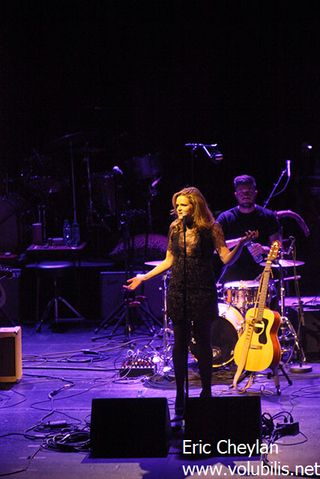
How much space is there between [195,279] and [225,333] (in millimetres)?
2055

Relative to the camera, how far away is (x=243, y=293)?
7.84 m

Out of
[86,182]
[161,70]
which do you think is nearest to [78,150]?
[86,182]

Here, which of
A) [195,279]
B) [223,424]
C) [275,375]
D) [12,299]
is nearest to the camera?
[223,424]

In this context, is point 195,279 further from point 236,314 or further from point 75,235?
point 75,235

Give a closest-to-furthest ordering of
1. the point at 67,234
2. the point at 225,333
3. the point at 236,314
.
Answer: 1. the point at 236,314
2. the point at 225,333
3. the point at 67,234

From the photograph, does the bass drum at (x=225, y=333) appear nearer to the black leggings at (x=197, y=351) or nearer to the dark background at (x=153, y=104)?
the black leggings at (x=197, y=351)

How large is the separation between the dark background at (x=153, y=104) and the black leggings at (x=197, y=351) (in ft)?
17.3

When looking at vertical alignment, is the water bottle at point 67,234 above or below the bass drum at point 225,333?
above

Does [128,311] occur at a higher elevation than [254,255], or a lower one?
lower

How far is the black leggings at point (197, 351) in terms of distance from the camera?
20.0 ft

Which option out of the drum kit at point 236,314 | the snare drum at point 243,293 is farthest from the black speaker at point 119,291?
the snare drum at point 243,293

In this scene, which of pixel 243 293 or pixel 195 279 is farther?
pixel 243 293

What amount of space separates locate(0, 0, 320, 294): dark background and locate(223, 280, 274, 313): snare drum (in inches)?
138

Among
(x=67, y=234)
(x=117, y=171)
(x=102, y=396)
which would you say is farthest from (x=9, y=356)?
(x=67, y=234)
